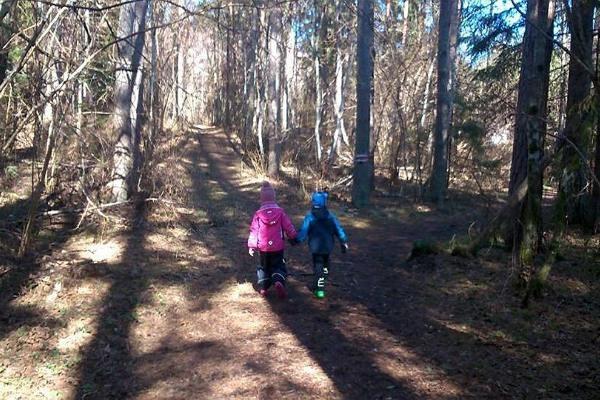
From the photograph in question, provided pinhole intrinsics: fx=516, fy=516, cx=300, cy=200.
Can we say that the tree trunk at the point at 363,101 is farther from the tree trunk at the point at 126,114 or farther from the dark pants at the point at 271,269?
the dark pants at the point at 271,269

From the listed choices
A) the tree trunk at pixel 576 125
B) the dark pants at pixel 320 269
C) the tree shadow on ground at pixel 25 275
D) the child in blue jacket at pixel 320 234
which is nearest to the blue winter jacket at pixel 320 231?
the child in blue jacket at pixel 320 234

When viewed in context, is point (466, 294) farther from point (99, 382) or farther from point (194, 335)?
point (99, 382)

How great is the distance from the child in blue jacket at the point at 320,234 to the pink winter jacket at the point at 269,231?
272mm

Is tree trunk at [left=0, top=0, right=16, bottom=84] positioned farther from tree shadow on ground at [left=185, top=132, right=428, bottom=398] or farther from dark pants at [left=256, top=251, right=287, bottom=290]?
tree shadow on ground at [left=185, top=132, right=428, bottom=398]

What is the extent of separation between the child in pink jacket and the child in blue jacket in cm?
28

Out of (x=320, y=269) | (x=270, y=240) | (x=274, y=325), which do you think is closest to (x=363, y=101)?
(x=320, y=269)

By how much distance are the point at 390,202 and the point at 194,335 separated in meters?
11.3

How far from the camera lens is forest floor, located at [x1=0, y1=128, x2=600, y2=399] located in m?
4.99

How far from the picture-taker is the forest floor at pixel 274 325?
16.4 ft

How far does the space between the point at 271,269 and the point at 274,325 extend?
1.18 metres

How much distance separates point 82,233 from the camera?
32.7 ft

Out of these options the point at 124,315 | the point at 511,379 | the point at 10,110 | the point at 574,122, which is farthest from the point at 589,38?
the point at 10,110

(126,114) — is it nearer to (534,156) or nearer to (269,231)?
(269,231)

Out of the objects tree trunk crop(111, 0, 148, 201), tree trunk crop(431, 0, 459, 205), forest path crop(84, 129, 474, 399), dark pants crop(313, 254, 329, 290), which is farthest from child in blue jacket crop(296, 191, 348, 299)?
tree trunk crop(431, 0, 459, 205)
